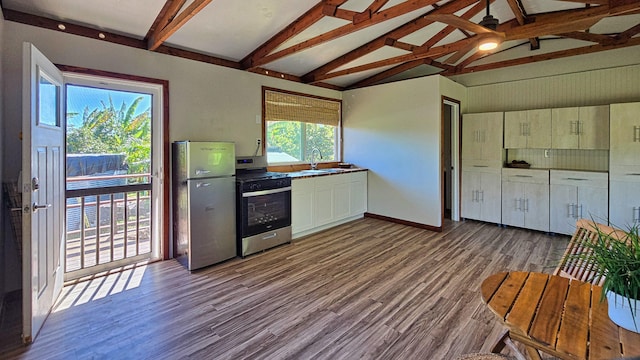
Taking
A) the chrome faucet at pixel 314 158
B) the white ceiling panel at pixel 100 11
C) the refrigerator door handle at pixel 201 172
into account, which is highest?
the white ceiling panel at pixel 100 11

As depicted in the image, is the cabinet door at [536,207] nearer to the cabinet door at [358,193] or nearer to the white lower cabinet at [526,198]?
the white lower cabinet at [526,198]

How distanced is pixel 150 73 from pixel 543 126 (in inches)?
218

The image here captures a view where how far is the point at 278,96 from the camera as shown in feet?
16.6

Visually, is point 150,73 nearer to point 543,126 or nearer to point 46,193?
point 46,193

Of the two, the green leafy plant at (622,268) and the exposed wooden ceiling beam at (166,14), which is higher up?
the exposed wooden ceiling beam at (166,14)

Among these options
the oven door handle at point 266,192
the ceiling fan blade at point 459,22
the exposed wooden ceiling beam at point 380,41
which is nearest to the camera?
the ceiling fan blade at point 459,22

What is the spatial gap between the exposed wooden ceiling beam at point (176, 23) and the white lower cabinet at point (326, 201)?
232cm

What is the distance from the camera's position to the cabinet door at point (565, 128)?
4.64 m

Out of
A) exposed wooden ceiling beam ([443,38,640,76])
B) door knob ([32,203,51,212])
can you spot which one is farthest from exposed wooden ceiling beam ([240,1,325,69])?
exposed wooden ceiling beam ([443,38,640,76])

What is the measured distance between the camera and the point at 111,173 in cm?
346

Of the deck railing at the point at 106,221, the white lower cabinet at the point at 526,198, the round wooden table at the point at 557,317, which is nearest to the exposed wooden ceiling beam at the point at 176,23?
the deck railing at the point at 106,221

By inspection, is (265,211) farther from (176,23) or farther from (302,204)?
(176,23)

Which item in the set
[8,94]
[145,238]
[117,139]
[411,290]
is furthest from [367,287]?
[8,94]

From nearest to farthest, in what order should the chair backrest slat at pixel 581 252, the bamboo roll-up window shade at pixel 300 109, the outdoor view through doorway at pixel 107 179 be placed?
the chair backrest slat at pixel 581 252 → the outdoor view through doorway at pixel 107 179 → the bamboo roll-up window shade at pixel 300 109
